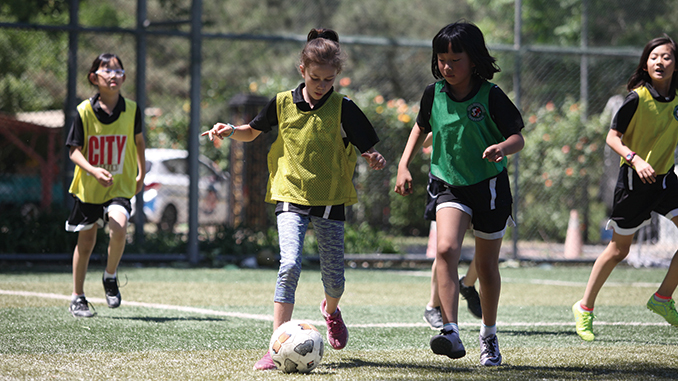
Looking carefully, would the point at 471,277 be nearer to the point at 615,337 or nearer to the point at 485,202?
the point at 615,337

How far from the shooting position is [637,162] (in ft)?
15.1

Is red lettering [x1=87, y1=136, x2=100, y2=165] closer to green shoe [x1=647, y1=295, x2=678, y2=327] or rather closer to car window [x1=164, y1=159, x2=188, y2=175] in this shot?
green shoe [x1=647, y1=295, x2=678, y2=327]

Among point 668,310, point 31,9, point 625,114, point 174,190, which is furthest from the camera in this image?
point 174,190

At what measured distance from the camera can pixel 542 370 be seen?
11.8 feet

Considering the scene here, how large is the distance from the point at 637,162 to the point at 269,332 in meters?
2.55

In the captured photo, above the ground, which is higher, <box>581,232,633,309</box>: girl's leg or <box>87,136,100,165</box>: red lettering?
<box>87,136,100,165</box>: red lettering

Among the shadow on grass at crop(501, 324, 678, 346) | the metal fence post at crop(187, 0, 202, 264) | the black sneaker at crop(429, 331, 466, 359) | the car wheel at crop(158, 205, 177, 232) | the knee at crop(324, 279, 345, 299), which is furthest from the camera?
the car wheel at crop(158, 205, 177, 232)

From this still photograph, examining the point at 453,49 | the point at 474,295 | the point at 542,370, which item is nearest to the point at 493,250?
the point at 542,370

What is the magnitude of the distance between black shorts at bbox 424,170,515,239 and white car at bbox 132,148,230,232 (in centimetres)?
806

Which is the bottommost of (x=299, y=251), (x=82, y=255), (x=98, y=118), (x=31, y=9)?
(x=82, y=255)

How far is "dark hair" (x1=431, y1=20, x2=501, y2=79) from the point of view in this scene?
372 centimetres

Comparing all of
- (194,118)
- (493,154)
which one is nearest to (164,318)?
(493,154)

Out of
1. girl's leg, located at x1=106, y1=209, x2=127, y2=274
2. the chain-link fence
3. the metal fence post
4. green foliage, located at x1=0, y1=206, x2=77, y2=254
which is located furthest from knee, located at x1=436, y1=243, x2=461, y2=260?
green foliage, located at x1=0, y1=206, x2=77, y2=254

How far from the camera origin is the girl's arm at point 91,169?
16.1 feet
